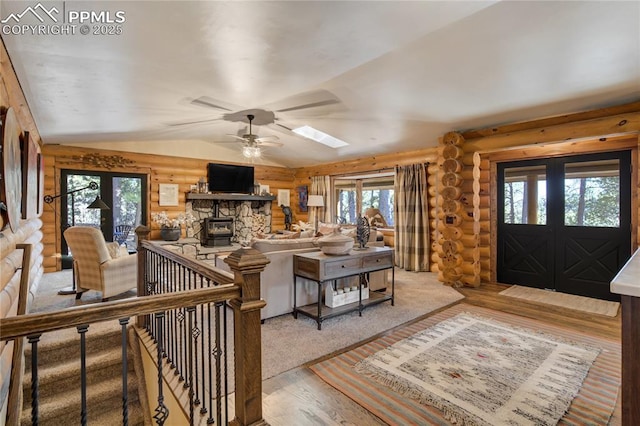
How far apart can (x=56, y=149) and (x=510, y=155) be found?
26.8ft

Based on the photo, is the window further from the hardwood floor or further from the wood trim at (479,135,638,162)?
the hardwood floor

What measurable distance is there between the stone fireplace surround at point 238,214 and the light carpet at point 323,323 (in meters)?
2.86

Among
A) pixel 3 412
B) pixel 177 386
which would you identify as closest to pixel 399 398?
pixel 177 386

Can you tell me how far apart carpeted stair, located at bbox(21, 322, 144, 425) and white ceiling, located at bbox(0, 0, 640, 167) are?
247cm

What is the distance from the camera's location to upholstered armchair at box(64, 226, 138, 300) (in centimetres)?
366

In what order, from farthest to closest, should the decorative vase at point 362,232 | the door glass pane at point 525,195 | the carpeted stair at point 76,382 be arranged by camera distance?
the door glass pane at point 525,195, the decorative vase at point 362,232, the carpeted stair at point 76,382

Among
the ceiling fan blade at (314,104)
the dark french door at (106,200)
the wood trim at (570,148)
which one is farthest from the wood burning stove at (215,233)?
the wood trim at (570,148)

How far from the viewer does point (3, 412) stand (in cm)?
189

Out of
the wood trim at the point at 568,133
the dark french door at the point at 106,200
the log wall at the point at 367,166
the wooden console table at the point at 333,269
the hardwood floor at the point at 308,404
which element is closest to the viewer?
the hardwood floor at the point at 308,404

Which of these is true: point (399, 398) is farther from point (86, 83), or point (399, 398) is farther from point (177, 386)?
point (86, 83)

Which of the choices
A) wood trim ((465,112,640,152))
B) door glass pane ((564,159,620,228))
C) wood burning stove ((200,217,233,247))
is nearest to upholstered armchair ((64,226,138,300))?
wood burning stove ((200,217,233,247))

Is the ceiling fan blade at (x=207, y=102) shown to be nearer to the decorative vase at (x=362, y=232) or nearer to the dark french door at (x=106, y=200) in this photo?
the decorative vase at (x=362, y=232)

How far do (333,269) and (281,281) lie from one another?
2.16 ft

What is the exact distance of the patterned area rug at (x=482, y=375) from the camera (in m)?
2.02
